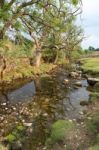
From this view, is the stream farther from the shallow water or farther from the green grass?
the green grass

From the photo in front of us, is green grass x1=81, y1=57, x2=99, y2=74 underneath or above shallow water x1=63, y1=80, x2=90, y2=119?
above

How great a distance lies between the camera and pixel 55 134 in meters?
14.9

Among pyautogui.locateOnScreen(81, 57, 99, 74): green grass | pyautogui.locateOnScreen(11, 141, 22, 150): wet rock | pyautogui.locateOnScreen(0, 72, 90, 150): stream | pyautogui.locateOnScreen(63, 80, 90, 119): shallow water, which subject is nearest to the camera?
pyautogui.locateOnScreen(11, 141, 22, 150): wet rock

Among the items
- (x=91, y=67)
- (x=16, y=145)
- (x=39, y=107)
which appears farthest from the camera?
(x=91, y=67)

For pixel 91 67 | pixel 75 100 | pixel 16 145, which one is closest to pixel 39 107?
pixel 75 100

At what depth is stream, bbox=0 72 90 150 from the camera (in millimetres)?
16927

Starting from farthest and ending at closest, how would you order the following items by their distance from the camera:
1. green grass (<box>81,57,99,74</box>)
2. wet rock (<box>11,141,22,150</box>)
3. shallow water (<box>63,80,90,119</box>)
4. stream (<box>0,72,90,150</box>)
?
green grass (<box>81,57,99,74</box>) → shallow water (<box>63,80,90,119</box>) → stream (<box>0,72,90,150</box>) → wet rock (<box>11,141,22,150</box>)

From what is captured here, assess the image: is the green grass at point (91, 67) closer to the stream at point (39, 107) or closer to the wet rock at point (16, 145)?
the stream at point (39, 107)

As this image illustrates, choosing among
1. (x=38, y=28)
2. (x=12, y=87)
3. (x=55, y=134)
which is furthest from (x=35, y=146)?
(x=38, y=28)

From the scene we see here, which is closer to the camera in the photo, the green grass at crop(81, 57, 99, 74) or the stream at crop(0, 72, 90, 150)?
the stream at crop(0, 72, 90, 150)

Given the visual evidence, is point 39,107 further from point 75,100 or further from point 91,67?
point 91,67

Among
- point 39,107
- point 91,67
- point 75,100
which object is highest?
point 91,67

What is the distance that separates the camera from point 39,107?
855 inches

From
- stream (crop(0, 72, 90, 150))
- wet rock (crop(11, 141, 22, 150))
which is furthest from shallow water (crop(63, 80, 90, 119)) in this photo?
wet rock (crop(11, 141, 22, 150))
